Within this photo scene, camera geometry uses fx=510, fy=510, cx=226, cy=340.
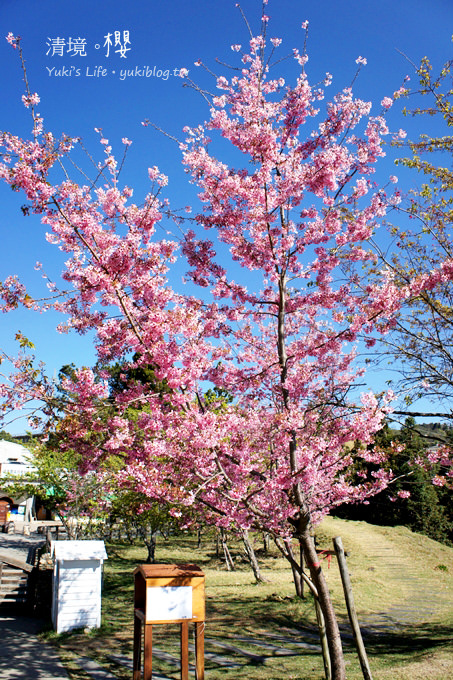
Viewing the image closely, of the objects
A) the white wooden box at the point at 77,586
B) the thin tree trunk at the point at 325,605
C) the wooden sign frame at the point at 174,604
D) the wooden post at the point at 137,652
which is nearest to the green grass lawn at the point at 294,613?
the white wooden box at the point at 77,586

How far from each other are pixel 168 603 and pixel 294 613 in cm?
746

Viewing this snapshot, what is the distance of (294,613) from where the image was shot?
12.5 metres

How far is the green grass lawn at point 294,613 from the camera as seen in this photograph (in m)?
8.20

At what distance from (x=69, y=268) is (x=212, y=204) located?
2.32m

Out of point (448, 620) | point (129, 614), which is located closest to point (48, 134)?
point (129, 614)

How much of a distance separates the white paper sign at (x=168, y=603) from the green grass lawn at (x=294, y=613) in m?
2.03

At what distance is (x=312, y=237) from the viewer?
7.29 metres

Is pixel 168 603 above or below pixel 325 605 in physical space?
above

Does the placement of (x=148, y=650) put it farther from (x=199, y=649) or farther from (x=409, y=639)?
(x=409, y=639)

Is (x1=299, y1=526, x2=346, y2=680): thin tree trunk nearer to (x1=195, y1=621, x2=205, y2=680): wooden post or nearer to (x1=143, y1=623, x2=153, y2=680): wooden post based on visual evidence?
(x1=195, y1=621, x2=205, y2=680): wooden post

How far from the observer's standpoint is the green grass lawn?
8.20m

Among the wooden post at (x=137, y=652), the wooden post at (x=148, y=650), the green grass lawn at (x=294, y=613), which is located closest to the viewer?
the wooden post at (x=148, y=650)

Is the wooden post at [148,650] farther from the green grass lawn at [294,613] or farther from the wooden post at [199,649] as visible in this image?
the green grass lawn at [294,613]

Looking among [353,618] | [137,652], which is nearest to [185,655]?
[137,652]
